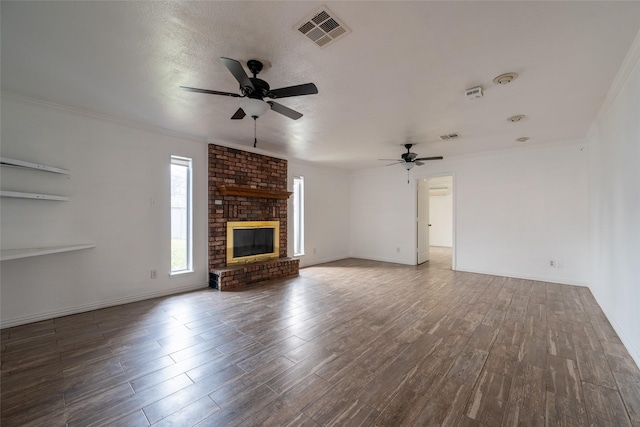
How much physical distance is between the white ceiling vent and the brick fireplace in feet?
10.6

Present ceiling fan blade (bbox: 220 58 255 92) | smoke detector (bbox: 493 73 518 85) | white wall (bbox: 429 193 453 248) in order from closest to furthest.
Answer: ceiling fan blade (bbox: 220 58 255 92), smoke detector (bbox: 493 73 518 85), white wall (bbox: 429 193 453 248)

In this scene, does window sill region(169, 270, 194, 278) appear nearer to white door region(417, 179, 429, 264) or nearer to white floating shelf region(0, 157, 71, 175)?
white floating shelf region(0, 157, 71, 175)

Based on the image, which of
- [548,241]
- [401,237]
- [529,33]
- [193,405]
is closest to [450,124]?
[529,33]

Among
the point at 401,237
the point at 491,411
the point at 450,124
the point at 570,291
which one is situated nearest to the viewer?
the point at 491,411

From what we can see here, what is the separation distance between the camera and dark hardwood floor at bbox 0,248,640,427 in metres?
1.70

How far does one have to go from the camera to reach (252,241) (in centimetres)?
534

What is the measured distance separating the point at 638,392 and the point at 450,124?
324cm

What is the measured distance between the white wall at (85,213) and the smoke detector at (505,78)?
4.38m

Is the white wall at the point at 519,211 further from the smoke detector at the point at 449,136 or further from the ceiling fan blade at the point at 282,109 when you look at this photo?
the ceiling fan blade at the point at 282,109

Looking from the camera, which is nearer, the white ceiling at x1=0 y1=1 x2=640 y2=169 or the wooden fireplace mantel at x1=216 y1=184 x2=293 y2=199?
the white ceiling at x1=0 y1=1 x2=640 y2=169

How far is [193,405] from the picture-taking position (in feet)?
5.80

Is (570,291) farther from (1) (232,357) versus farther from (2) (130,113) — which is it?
(2) (130,113)

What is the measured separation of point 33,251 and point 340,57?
12.2ft

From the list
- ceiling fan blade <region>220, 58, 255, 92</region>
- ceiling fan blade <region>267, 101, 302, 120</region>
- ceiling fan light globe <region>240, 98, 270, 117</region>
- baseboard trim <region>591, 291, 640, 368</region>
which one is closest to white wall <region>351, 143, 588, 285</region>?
baseboard trim <region>591, 291, 640, 368</region>
